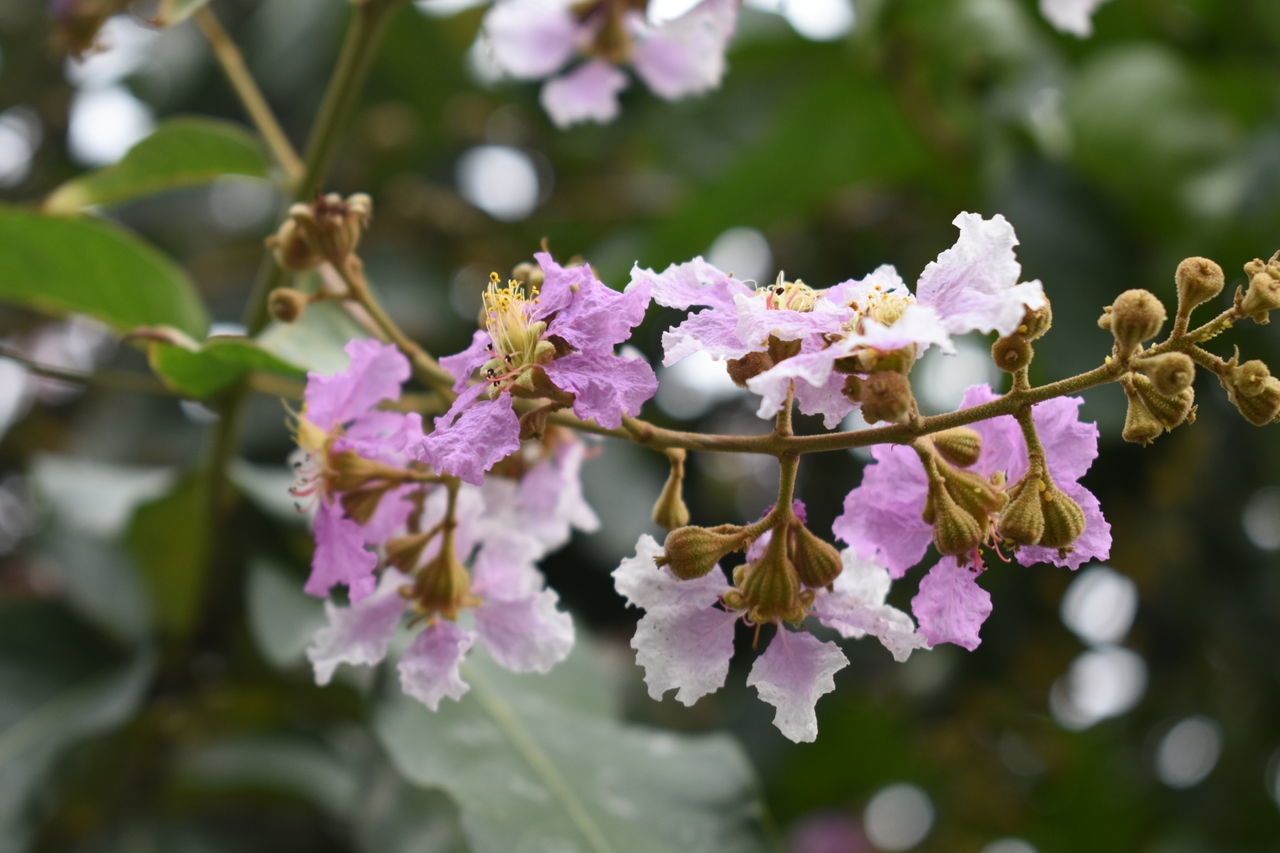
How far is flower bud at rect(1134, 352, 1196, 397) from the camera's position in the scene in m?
0.73

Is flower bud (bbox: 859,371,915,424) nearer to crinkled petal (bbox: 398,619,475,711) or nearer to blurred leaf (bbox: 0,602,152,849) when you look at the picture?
crinkled petal (bbox: 398,619,475,711)

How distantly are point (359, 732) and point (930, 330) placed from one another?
5.10 feet

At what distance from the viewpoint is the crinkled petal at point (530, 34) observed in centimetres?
152

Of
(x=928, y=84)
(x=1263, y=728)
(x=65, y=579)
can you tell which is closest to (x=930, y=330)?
(x=928, y=84)

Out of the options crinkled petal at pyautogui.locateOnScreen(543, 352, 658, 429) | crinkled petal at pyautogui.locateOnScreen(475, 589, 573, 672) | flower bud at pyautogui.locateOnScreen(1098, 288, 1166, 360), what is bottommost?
crinkled petal at pyautogui.locateOnScreen(475, 589, 573, 672)

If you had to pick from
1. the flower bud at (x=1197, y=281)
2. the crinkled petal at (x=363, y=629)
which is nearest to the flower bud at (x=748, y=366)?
the flower bud at (x=1197, y=281)

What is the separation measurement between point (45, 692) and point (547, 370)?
1297mm

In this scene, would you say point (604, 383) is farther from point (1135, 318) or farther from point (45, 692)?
point (45, 692)

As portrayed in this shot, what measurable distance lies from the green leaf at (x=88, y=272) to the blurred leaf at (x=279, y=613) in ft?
1.14

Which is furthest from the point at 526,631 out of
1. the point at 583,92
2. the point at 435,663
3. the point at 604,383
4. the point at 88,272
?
the point at 583,92

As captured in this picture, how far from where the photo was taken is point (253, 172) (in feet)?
4.56

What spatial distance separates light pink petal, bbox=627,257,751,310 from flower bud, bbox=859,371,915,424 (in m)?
0.12

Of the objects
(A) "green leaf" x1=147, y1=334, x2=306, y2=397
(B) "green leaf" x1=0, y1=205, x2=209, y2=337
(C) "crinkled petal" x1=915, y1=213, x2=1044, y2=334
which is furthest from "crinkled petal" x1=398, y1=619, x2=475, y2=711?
(B) "green leaf" x1=0, y1=205, x2=209, y2=337

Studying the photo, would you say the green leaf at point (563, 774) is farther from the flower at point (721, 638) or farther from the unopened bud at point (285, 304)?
the unopened bud at point (285, 304)
